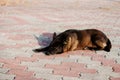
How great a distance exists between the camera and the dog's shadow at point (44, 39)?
8984 mm

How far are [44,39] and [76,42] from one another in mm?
1642

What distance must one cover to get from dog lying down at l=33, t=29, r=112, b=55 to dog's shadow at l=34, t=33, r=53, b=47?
77 cm

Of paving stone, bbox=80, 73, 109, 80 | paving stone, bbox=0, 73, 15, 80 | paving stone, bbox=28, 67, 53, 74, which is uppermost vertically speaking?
paving stone, bbox=80, 73, 109, 80

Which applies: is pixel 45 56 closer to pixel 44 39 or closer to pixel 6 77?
pixel 6 77

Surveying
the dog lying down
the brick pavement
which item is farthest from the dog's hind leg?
the brick pavement

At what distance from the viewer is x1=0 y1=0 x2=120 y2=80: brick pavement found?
673cm

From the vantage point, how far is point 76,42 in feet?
26.5

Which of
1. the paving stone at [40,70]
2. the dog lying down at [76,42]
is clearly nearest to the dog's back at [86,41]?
the dog lying down at [76,42]

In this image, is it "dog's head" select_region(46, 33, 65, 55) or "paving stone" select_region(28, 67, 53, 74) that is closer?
"paving stone" select_region(28, 67, 53, 74)

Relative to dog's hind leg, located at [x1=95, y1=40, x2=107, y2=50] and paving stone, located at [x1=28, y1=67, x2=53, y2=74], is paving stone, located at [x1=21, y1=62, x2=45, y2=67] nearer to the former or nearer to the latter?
Answer: paving stone, located at [x1=28, y1=67, x2=53, y2=74]

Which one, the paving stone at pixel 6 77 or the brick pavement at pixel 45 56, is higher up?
the paving stone at pixel 6 77

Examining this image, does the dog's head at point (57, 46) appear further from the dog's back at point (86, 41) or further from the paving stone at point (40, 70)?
the paving stone at point (40, 70)

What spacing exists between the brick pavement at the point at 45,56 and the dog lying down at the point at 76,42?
15 centimetres

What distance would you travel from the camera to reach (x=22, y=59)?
25.0 feet
